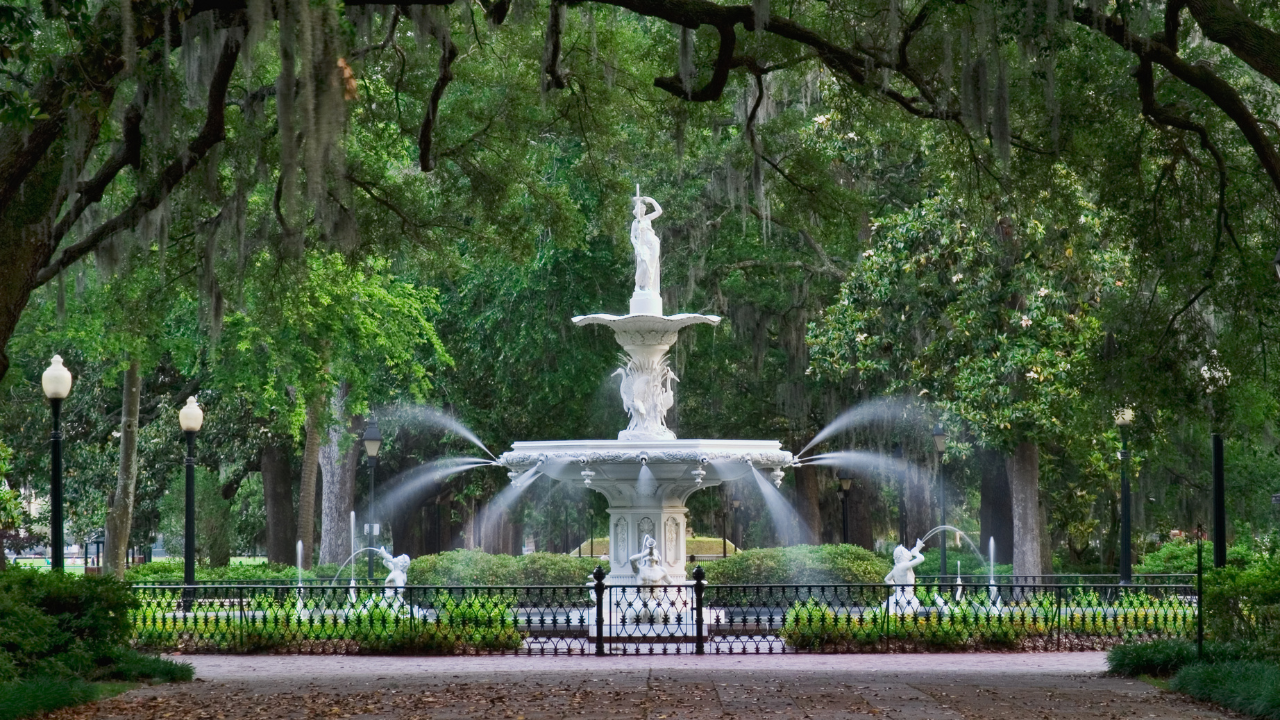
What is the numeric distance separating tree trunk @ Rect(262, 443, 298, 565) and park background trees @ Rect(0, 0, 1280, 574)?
0.37 ft

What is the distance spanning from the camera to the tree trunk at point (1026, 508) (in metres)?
28.5

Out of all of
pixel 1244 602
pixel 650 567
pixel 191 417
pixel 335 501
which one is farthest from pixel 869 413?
pixel 1244 602

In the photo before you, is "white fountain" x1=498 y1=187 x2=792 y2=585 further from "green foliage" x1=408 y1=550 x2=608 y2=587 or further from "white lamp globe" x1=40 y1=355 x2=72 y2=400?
"white lamp globe" x1=40 y1=355 x2=72 y2=400

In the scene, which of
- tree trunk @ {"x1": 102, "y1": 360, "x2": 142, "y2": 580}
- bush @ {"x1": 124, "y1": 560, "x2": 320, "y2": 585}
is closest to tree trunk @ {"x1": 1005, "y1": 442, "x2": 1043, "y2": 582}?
bush @ {"x1": 124, "y1": 560, "x2": 320, "y2": 585}

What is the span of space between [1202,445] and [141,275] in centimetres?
2189

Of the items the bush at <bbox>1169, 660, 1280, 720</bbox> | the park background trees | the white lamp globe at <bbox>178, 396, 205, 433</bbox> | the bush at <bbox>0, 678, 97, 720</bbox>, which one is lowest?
the bush at <bbox>1169, 660, 1280, 720</bbox>

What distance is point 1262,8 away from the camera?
45.0 ft

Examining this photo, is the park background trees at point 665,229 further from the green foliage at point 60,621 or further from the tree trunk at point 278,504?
the green foliage at point 60,621

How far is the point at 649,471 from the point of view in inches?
795

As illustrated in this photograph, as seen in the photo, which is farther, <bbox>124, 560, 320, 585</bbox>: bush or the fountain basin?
<bbox>124, 560, 320, 585</bbox>: bush

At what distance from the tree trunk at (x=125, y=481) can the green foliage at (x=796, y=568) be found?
11.5 metres

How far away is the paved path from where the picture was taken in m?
11.0

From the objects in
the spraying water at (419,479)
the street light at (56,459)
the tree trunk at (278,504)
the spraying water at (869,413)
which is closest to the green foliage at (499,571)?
the street light at (56,459)

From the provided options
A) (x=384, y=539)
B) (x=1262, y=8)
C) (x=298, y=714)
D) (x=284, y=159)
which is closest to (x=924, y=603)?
(x=1262, y=8)
